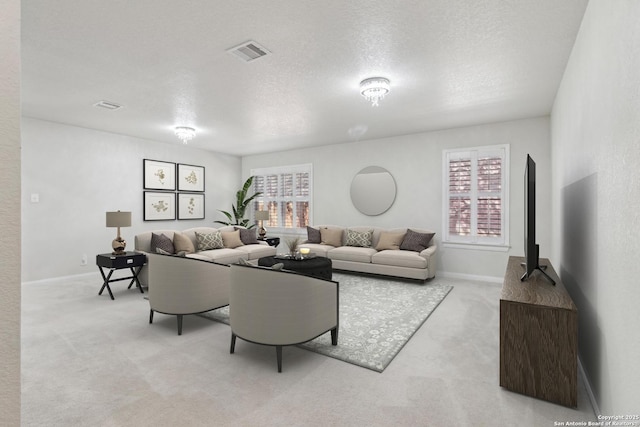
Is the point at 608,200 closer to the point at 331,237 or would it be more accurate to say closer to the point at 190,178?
the point at 331,237

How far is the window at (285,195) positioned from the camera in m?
7.46

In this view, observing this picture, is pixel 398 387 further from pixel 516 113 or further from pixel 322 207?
pixel 322 207

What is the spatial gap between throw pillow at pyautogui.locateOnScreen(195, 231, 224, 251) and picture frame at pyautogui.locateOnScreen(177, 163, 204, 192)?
6.34ft

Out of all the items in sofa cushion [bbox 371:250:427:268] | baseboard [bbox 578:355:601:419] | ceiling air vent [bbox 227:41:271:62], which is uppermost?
ceiling air vent [bbox 227:41:271:62]

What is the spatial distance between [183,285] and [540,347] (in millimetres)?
2974

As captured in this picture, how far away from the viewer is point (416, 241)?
5.46 meters

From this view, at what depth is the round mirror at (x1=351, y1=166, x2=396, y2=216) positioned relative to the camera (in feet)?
20.5

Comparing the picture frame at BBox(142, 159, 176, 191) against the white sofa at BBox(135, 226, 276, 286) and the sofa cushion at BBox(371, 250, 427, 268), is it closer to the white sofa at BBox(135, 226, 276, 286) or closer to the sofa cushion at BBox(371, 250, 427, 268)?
the white sofa at BBox(135, 226, 276, 286)

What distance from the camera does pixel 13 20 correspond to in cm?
95

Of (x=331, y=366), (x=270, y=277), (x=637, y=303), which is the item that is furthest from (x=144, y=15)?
(x=637, y=303)

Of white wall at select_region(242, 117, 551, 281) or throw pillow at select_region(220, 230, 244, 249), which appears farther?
throw pillow at select_region(220, 230, 244, 249)

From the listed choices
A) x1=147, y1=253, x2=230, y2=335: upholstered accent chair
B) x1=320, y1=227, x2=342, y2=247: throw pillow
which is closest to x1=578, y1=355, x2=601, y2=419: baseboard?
x1=147, y1=253, x2=230, y2=335: upholstered accent chair

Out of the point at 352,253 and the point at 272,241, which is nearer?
the point at 352,253

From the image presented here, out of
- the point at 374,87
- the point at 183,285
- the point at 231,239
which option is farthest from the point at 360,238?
the point at 183,285
